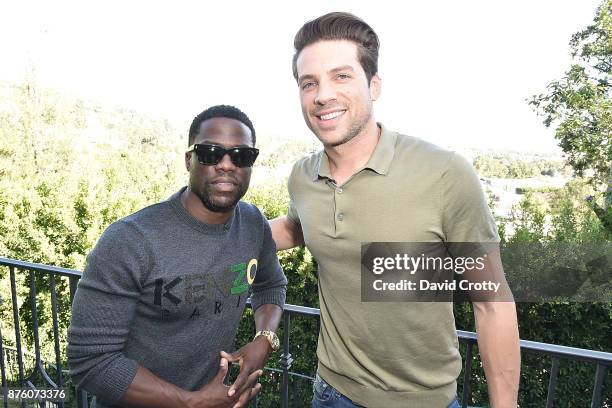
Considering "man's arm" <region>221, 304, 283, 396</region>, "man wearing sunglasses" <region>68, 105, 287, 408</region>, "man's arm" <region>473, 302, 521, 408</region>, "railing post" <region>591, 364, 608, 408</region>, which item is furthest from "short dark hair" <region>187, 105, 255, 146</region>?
"railing post" <region>591, 364, 608, 408</region>

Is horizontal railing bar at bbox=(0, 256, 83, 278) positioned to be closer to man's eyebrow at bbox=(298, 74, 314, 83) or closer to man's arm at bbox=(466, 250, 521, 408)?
man's eyebrow at bbox=(298, 74, 314, 83)

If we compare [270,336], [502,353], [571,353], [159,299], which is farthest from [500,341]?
[159,299]

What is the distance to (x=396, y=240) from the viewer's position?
5.32 ft

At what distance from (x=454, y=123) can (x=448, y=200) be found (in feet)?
168

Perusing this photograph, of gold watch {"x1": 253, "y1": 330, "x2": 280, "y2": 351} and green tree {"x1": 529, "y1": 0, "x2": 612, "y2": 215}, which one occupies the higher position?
green tree {"x1": 529, "y1": 0, "x2": 612, "y2": 215}

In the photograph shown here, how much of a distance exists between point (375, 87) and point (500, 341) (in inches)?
43.1

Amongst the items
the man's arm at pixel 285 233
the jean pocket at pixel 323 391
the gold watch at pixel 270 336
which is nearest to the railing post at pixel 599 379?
the jean pocket at pixel 323 391

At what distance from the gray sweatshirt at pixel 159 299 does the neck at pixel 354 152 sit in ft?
1.61

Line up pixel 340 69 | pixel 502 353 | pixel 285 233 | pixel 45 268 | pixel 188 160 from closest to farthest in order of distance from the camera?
pixel 502 353 → pixel 340 69 → pixel 188 160 → pixel 285 233 → pixel 45 268

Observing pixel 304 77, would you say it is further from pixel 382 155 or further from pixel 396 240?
pixel 396 240

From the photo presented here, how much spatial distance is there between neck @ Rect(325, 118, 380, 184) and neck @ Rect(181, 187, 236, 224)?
48 cm

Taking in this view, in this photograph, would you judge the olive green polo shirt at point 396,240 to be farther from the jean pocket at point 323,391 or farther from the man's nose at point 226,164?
the man's nose at point 226,164

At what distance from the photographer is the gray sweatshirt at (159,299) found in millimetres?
1510

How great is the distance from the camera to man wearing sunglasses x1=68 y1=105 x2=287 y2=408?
152 centimetres
